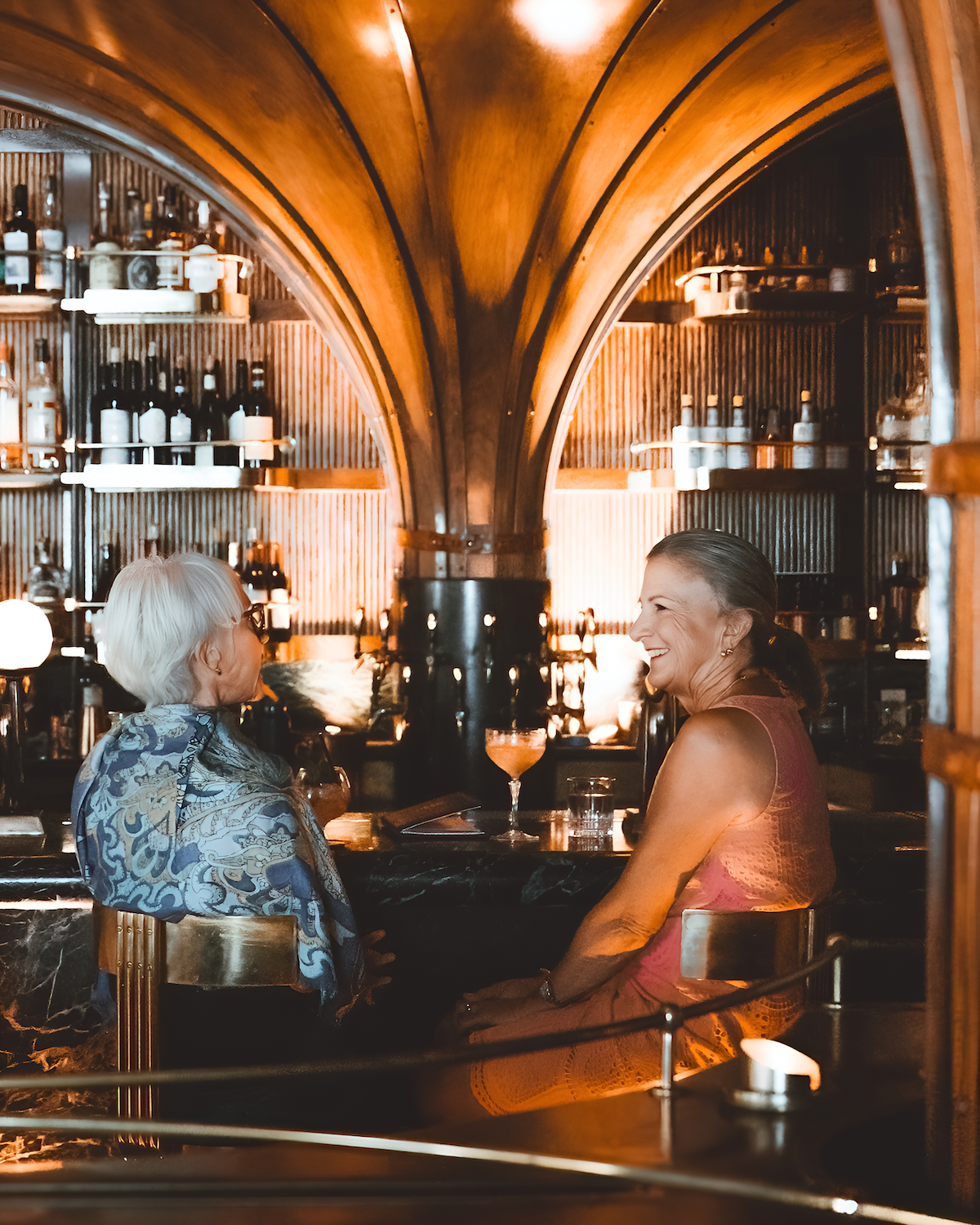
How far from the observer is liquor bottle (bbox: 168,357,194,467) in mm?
4852

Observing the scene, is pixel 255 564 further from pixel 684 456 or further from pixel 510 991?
pixel 510 991

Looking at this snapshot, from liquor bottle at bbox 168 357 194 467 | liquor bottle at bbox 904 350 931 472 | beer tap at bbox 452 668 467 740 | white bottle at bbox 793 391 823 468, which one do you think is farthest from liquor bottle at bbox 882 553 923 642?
liquor bottle at bbox 168 357 194 467

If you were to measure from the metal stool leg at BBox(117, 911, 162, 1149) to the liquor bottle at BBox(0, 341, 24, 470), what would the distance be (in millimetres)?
3741

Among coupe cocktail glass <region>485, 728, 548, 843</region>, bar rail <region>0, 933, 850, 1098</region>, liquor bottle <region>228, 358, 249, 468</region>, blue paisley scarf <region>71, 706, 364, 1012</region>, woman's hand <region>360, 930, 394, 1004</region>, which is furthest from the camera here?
liquor bottle <region>228, 358, 249, 468</region>

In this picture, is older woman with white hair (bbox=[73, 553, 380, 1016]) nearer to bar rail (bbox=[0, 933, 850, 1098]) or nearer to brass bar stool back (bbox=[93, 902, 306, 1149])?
→ brass bar stool back (bbox=[93, 902, 306, 1149])

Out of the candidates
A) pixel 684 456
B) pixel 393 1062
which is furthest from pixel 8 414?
pixel 393 1062

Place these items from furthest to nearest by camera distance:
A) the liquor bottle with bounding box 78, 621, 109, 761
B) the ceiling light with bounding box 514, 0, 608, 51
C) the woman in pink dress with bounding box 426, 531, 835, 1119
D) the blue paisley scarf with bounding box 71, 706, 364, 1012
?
the liquor bottle with bounding box 78, 621, 109, 761 → the ceiling light with bounding box 514, 0, 608, 51 → the blue paisley scarf with bounding box 71, 706, 364, 1012 → the woman in pink dress with bounding box 426, 531, 835, 1119

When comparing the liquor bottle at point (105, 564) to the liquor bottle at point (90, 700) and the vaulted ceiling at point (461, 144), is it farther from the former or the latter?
the vaulted ceiling at point (461, 144)

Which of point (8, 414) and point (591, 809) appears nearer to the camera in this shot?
point (591, 809)

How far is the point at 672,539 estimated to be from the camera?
2.10m

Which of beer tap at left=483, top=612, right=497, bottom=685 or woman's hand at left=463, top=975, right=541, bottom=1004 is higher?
beer tap at left=483, top=612, right=497, bottom=685

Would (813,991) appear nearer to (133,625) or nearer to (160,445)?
(133,625)

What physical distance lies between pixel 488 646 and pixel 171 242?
2.29m

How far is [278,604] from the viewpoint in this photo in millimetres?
4945
